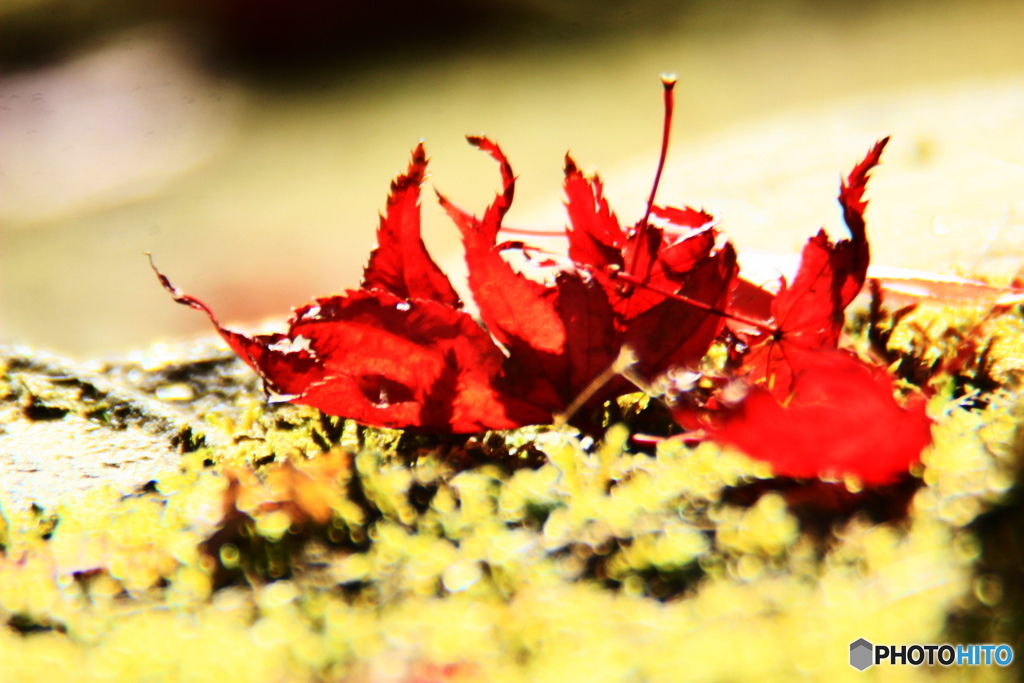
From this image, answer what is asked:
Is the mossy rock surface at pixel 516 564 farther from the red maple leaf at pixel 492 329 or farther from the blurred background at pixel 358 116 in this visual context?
the blurred background at pixel 358 116

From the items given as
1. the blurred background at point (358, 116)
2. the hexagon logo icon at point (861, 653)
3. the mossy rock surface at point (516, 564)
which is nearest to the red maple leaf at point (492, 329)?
the mossy rock surface at point (516, 564)

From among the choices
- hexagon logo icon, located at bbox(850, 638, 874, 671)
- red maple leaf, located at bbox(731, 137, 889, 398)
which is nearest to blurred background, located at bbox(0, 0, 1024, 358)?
red maple leaf, located at bbox(731, 137, 889, 398)

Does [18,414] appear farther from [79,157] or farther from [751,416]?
[79,157]

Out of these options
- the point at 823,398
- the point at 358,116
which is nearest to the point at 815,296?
the point at 823,398

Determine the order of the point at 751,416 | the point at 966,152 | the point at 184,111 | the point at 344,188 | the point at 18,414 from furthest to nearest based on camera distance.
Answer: the point at 184,111 → the point at 344,188 → the point at 966,152 → the point at 18,414 → the point at 751,416

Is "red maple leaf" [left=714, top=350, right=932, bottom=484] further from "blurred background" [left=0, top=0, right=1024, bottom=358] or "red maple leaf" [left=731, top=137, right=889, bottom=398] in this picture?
"blurred background" [left=0, top=0, right=1024, bottom=358]

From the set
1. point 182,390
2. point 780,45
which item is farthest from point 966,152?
point 780,45
